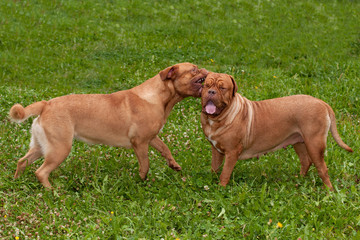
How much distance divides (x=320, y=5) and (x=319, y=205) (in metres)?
12.8

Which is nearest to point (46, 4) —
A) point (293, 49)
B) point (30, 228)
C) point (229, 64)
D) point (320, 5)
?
point (229, 64)

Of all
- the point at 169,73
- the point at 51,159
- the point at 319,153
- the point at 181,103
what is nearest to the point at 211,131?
the point at 169,73

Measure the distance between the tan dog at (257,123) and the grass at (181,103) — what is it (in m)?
0.39

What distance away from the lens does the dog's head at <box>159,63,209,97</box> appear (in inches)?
247

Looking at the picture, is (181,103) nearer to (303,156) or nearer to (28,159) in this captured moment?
(303,156)

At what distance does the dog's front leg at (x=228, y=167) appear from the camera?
237 inches

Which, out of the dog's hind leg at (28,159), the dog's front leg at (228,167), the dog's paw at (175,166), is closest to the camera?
the dog's front leg at (228,167)

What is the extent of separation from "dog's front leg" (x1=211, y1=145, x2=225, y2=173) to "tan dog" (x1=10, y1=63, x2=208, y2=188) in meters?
0.82

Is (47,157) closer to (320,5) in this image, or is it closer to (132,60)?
(132,60)

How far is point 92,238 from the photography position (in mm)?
4801

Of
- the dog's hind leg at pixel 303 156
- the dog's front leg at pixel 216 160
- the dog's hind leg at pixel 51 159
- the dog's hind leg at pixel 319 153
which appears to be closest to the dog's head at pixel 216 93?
the dog's front leg at pixel 216 160

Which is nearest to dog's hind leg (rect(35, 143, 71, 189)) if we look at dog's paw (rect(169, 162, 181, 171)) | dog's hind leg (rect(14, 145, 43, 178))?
dog's hind leg (rect(14, 145, 43, 178))

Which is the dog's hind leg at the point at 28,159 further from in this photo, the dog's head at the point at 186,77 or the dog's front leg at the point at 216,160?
the dog's front leg at the point at 216,160

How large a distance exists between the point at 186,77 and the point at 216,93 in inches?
28.3
